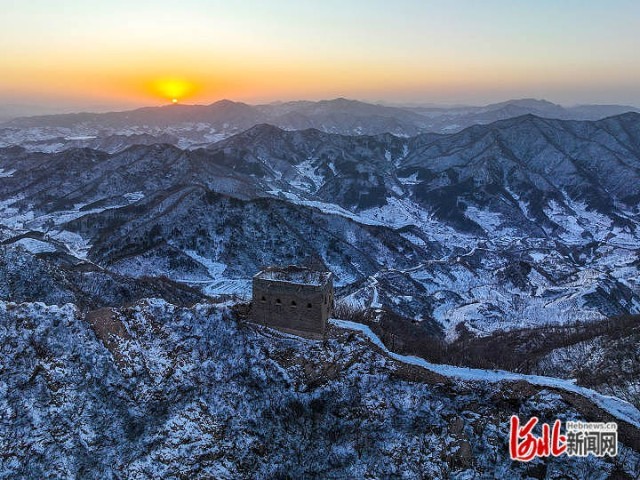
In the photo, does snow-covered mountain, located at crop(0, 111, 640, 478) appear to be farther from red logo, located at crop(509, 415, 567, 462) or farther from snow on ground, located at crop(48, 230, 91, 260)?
snow on ground, located at crop(48, 230, 91, 260)

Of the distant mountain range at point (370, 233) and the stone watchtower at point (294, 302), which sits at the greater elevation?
the stone watchtower at point (294, 302)

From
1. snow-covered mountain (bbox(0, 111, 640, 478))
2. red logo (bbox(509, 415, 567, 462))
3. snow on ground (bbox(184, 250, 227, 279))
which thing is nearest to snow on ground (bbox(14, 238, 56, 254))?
snow-covered mountain (bbox(0, 111, 640, 478))

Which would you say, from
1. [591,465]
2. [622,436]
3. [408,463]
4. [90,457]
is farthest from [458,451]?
[90,457]

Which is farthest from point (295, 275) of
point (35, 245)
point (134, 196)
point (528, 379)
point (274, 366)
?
point (134, 196)

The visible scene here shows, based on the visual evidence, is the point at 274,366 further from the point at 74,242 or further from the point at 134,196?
the point at 134,196

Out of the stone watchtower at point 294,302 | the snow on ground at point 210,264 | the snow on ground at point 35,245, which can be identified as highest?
the stone watchtower at point 294,302

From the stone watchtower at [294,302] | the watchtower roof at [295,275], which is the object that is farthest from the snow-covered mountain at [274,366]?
the watchtower roof at [295,275]

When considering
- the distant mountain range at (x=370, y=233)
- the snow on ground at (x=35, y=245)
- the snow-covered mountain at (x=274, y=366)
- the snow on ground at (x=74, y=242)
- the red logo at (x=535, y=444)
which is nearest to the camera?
the red logo at (x=535, y=444)

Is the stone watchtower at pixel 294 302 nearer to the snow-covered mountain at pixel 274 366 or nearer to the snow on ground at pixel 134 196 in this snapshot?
the snow-covered mountain at pixel 274 366
